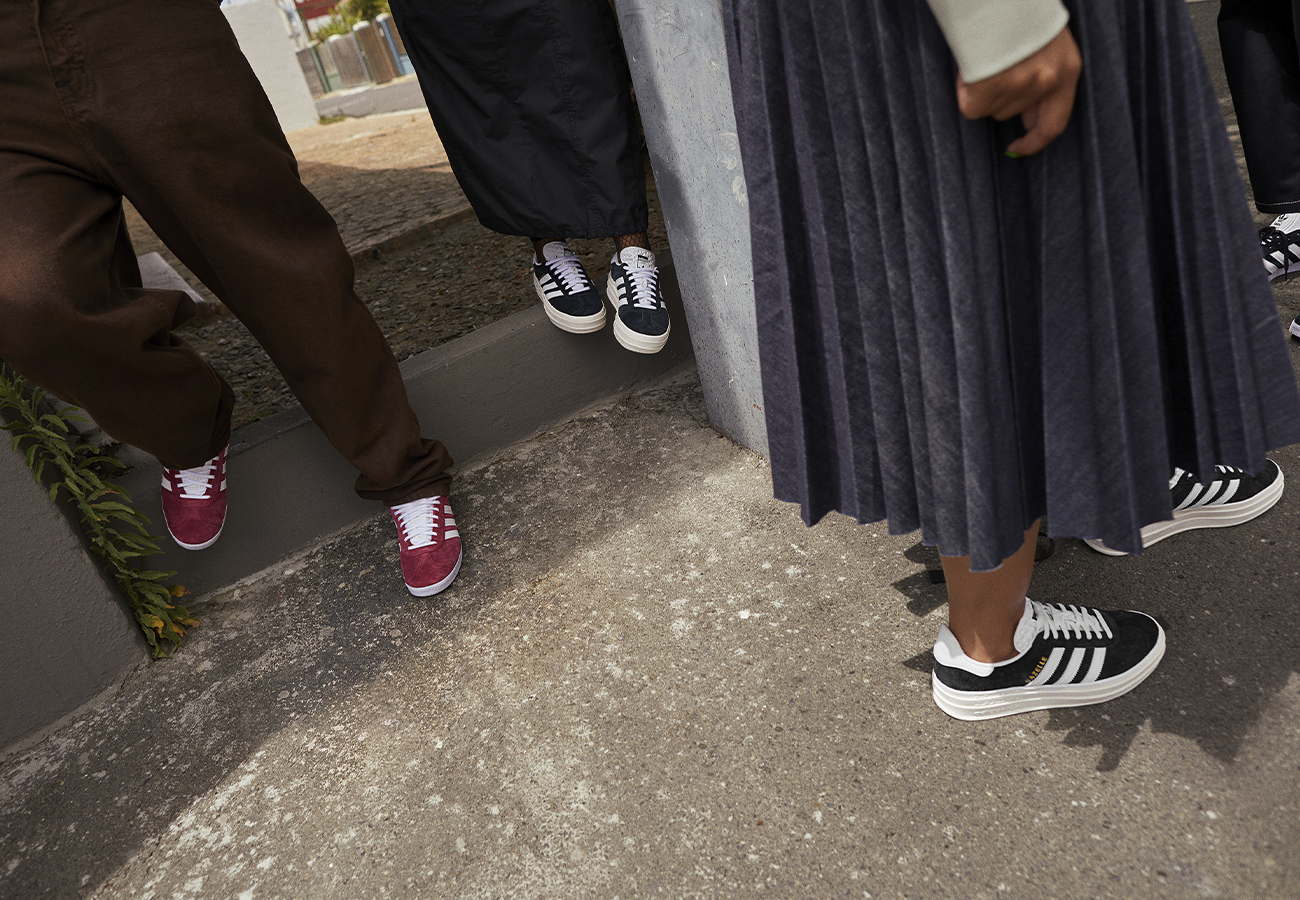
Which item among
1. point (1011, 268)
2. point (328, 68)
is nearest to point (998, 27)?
point (1011, 268)

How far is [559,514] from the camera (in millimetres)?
2078

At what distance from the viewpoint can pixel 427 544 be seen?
6.32 feet

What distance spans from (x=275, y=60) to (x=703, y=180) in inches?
671

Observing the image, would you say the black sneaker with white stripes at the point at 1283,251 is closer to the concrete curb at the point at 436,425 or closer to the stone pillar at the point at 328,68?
the concrete curb at the point at 436,425

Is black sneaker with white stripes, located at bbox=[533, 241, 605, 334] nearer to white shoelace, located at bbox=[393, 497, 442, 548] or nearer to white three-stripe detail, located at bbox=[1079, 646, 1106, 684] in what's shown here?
white shoelace, located at bbox=[393, 497, 442, 548]

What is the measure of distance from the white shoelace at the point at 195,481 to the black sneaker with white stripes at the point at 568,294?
0.88 meters

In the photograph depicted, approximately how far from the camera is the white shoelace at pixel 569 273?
2.21 meters

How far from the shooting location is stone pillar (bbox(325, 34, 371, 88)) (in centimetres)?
2966

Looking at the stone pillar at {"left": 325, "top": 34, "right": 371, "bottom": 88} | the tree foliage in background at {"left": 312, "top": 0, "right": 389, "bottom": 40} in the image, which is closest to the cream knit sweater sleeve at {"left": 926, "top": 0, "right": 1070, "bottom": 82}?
the stone pillar at {"left": 325, "top": 34, "right": 371, "bottom": 88}

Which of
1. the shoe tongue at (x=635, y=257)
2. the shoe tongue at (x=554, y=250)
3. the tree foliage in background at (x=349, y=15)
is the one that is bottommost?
the shoe tongue at (x=635, y=257)

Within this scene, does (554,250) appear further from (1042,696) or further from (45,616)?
(1042,696)

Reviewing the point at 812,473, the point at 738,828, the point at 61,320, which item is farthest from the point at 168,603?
the point at 812,473

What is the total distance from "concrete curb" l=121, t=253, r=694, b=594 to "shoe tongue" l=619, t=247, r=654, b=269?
27 cm

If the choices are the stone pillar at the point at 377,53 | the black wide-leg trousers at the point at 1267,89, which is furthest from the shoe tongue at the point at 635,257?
the stone pillar at the point at 377,53
